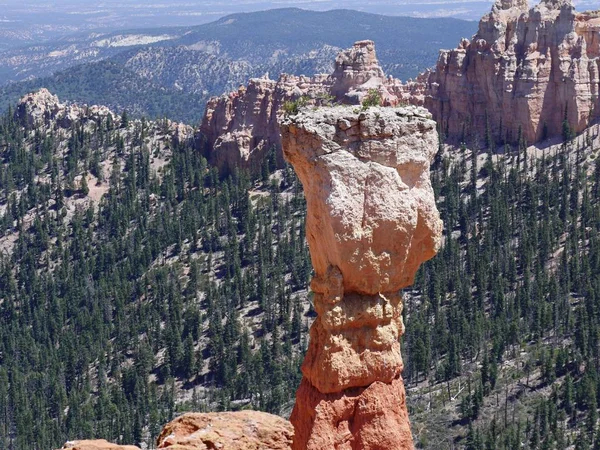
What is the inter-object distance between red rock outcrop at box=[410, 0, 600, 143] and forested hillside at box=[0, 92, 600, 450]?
11.3 feet

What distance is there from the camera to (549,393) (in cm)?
9950

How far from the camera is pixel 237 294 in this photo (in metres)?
136

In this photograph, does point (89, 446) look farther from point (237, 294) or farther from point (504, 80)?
point (504, 80)

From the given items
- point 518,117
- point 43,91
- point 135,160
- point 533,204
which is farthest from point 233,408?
point 43,91

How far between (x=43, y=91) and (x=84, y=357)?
7295 centimetres

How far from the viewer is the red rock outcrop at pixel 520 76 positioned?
143 metres

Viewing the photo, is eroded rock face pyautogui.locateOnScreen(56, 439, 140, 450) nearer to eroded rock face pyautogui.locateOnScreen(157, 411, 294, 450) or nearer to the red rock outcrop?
eroded rock face pyautogui.locateOnScreen(157, 411, 294, 450)

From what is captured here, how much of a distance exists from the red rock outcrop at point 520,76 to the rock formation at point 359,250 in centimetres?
11420

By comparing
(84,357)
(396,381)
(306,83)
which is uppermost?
(396,381)

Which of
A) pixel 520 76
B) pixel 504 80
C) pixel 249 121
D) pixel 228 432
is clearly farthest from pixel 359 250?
pixel 249 121

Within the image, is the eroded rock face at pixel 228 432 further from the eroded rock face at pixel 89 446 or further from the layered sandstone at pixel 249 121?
the layered sandstone at pixel 249 121

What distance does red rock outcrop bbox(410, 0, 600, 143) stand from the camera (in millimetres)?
143250

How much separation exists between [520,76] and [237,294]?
43015 millimetres

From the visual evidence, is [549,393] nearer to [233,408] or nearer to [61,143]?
[233,408]
